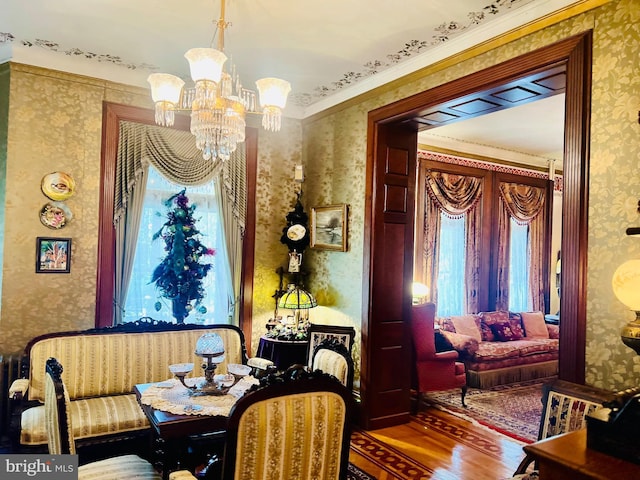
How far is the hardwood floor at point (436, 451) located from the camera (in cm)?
346

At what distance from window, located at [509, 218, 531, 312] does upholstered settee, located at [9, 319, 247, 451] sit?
490cm

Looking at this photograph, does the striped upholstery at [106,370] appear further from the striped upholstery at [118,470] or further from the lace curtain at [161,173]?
the striped upholstery at [118,470]

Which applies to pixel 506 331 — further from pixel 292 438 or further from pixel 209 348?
pixel 292 438

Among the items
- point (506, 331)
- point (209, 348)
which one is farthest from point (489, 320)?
point (209, 348)

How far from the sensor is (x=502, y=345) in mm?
6035

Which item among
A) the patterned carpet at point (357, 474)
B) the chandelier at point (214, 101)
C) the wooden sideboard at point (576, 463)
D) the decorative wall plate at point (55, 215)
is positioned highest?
the chandelier at point (214, 101)

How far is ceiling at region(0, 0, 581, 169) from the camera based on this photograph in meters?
3.09

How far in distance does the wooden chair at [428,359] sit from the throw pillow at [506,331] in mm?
1731

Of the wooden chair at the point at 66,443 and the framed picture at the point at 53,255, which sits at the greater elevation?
the framed picture at the point at 53,255

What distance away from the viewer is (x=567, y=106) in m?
2.74

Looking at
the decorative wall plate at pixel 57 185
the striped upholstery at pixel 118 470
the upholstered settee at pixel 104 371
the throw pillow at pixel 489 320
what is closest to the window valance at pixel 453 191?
the throw pillow at pixel 489 320

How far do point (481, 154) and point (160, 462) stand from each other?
585cm

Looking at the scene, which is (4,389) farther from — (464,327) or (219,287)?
(464,327)

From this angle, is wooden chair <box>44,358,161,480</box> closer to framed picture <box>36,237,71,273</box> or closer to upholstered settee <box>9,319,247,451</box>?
upholstered settee <box>9,319,247,451</box>
